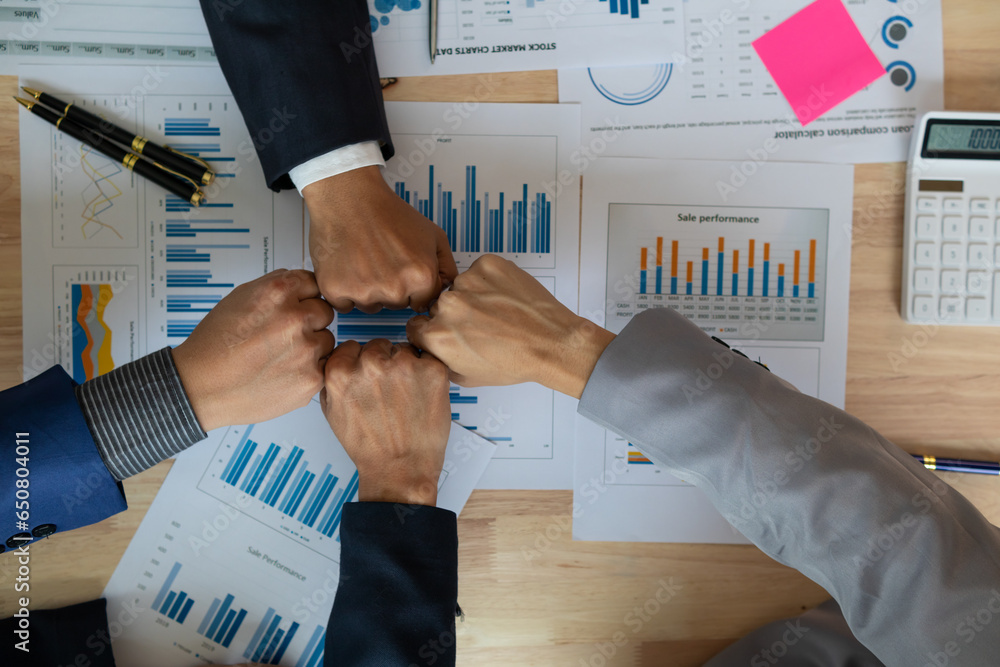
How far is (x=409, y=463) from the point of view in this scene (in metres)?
0.80

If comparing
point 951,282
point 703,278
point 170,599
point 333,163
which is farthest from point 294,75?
point 951,282

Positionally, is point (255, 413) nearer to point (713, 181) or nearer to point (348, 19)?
point (348, 19)

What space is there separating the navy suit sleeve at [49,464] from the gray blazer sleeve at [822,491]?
62 cm

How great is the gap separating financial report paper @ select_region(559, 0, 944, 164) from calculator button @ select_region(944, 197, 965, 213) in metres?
0.10

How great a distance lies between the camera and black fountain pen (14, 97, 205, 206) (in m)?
0.89

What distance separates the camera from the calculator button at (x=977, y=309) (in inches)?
36.7

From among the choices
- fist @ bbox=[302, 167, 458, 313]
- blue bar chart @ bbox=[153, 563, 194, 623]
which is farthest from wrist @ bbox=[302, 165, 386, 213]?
blue bar chart @ bbox=[153, 563, 194, 623]

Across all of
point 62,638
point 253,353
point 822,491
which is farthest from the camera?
point 62,638

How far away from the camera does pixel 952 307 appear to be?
3.06ft

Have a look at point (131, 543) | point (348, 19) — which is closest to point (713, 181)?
point (348, 19)

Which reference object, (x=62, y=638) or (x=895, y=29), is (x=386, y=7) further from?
(x=62, y=638)

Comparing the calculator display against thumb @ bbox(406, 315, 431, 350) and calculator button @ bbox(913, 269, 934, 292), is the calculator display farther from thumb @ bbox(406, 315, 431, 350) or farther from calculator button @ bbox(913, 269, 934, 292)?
thumb @ bbox(406, 315, 431, 350)

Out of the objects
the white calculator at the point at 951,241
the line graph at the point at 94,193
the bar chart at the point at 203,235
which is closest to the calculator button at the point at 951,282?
the white calculator at the point at 951,241

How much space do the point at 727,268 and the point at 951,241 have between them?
0.35m
